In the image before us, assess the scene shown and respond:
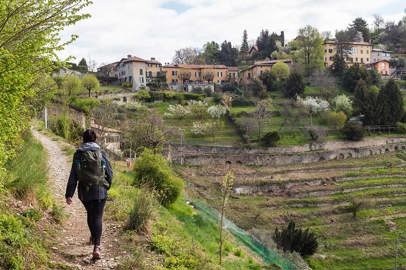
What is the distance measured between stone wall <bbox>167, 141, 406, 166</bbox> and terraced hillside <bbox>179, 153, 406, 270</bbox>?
1507 mm

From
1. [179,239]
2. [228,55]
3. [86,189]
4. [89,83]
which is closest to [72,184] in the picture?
[86,189]

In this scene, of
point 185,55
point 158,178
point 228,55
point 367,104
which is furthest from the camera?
point 185,55

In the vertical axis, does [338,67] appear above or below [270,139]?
above

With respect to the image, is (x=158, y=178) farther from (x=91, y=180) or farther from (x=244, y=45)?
(x=244, y=45)

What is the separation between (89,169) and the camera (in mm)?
6121

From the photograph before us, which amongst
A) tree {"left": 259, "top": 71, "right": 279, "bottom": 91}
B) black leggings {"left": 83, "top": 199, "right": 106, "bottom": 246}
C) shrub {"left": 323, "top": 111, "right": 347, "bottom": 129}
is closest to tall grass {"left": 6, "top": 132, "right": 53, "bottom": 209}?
black leggings {"left": 83, "top": 199, "right": 106, "bottom": 246}

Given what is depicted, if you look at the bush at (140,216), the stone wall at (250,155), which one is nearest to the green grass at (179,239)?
the bush at (140,216)

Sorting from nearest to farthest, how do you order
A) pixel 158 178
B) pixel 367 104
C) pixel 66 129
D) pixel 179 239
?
pixel 179 239 → pixel 158 178 → pixel 66 129 → pixel 367 104

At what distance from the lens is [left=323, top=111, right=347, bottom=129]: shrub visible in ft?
176

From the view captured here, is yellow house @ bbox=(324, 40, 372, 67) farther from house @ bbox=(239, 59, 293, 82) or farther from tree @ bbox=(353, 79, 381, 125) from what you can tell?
tree @ bbox=(353, 79, 381, 125)

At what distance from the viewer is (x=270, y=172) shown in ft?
136

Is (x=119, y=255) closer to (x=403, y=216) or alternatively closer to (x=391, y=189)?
(x=403, y=216)

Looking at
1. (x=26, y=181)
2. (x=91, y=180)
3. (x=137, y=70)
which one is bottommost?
(x=26, y=181)

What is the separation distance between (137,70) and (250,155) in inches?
1528
